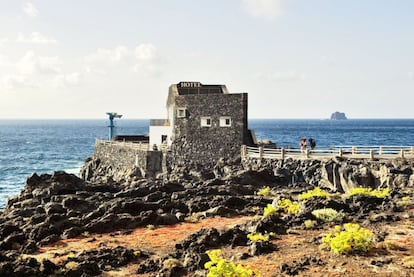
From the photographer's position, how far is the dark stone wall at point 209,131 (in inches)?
1858

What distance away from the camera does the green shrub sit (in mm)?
24625

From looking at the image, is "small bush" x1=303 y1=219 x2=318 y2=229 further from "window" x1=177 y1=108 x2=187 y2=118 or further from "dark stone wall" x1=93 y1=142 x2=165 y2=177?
"dark stone wall" x1=93 y1=142 x2=165 y2=177

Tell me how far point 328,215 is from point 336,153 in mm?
18132

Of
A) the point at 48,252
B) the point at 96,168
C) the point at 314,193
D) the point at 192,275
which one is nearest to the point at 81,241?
the point at 48,252

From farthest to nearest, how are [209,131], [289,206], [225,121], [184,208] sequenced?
[209,131] → [225,121] → [184,208] → [289,206]

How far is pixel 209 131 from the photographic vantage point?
48125 millimetres

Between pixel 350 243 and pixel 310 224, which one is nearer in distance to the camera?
pixel 350 243

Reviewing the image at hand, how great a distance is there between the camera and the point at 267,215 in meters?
25.9

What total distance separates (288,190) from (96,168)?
102 feet

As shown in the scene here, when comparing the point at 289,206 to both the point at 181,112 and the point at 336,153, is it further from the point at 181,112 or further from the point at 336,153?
the point at 181,112

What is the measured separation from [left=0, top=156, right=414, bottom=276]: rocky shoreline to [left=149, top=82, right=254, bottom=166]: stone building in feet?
5.19

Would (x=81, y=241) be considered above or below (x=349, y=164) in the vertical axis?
below

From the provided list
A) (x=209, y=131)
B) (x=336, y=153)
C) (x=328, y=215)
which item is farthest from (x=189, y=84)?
(x=328, y=215)

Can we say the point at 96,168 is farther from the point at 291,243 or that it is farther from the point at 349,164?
the point at 291,243
